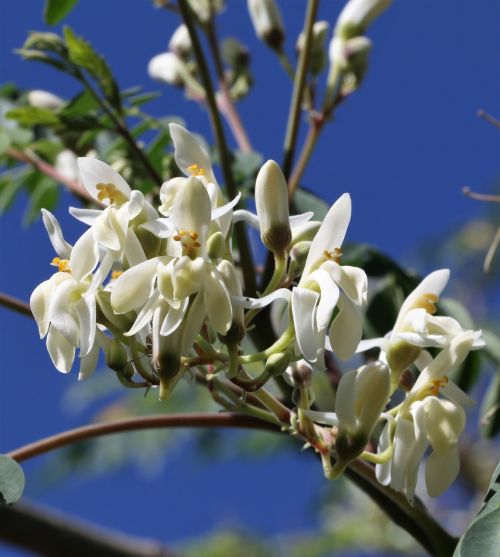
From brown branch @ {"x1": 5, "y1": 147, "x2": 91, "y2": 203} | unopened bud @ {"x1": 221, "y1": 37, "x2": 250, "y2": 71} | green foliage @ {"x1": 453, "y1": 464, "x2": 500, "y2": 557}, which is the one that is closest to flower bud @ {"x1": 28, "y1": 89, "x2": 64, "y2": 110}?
brown branch @ {"x1": 5, "y1": 147, "x2": 91, "y2": 203}

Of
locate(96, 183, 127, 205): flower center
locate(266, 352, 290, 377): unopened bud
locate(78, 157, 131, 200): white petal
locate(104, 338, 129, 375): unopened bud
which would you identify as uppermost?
locate(78, 157, 131, 200): white petal

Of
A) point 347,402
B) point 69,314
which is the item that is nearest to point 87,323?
point 69,314

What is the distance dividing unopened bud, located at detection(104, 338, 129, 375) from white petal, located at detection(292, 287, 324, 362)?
0.51 ft

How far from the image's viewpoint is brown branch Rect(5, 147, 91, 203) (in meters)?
1.67

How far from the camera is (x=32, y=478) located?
355cm

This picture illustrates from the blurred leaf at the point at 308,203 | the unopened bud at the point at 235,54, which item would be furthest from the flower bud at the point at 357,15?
the blurred leaf at the point at 308,203

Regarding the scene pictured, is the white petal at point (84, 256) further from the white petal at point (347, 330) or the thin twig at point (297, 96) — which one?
the thin twig at point (297, 96)

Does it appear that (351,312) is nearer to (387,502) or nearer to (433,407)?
(433,407)

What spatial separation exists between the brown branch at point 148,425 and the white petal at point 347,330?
0.21 meters

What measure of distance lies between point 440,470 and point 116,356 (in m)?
0.30

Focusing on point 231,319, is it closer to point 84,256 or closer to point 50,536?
point 84,256

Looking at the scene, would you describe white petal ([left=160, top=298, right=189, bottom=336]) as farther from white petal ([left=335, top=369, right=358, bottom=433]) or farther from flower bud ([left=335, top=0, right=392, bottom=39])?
flower bud ([left=335, top=0, right=392, bottom=39])

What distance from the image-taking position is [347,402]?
86 cm

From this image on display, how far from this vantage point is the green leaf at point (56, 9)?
4.53ft
